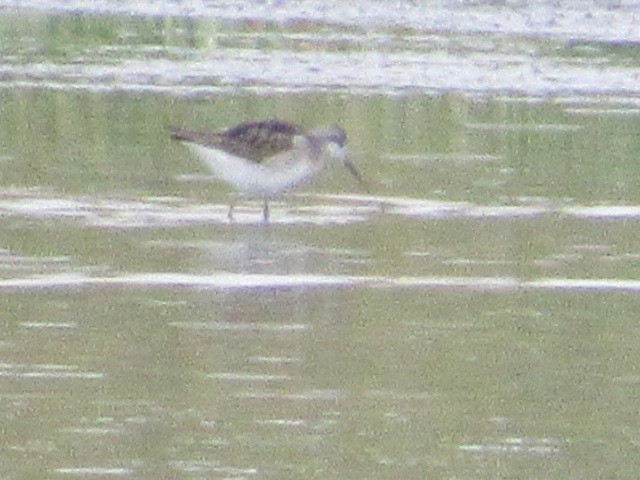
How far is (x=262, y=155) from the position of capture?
12188 millimetres

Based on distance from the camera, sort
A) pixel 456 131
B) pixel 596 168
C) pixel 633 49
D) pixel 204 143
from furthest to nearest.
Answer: pixel 633 49 < pixel 456 131 < pixel 596 168 < pixel 204 143

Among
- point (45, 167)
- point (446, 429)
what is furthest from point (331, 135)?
point (446, 429)

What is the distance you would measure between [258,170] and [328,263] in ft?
5.44

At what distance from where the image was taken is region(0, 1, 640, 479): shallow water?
7516mm

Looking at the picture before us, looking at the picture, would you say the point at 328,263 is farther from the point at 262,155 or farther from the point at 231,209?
the point at 262,155

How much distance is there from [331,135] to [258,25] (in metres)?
6.85

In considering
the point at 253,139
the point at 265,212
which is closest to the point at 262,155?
the point at 253,139

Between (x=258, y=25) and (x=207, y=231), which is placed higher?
(x=207, y=231)

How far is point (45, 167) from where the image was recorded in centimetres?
1275

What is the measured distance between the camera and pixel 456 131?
1431 cm

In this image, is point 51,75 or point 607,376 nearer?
point 607,376

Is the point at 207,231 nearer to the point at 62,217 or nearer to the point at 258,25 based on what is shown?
the point at 62,217

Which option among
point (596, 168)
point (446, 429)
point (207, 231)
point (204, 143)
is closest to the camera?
point (446, 429)

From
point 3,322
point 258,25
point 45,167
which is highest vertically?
point 3,322
